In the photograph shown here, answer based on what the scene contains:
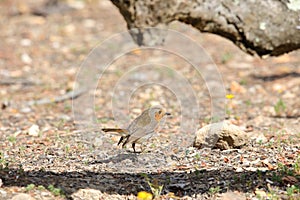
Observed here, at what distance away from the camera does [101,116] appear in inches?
217

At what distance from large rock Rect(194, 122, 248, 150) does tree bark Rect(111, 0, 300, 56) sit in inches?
37.0

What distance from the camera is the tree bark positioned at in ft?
14.4

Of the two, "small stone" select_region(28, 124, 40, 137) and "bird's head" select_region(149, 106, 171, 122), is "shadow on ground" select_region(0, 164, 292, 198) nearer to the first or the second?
"bird's head" select_region(149, 106, 171, 122)

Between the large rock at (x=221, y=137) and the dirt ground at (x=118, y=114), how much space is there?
2.5 inches

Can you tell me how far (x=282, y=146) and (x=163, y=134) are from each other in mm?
1059

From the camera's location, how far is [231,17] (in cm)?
449

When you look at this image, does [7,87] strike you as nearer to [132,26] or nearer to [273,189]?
[132,26]

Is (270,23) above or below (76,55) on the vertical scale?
above

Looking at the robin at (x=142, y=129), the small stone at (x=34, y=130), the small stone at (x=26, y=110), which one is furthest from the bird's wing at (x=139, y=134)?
the small stone at (x=26, y=110)

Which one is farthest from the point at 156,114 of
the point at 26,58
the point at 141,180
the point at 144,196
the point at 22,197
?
the point at 26,58

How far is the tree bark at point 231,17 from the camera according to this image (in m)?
4.39

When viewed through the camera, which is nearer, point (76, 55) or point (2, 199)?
point (2, 199)

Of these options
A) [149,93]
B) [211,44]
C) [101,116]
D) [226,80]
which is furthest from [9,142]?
[211,44]

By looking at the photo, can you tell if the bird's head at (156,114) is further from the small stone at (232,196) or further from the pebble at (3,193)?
the pebble at (3,193)
